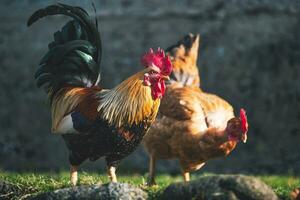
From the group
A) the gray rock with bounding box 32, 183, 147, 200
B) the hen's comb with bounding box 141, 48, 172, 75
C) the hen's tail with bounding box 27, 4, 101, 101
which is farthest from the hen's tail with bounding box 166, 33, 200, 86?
the gray rock with bounding box 32, 183, 147, 200

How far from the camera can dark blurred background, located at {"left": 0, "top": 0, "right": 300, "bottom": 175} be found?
15438 millimetres

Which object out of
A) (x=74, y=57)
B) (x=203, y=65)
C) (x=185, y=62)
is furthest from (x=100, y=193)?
(x=203, y=65)

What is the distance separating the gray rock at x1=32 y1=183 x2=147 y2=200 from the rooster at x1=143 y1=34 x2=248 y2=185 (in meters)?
A: 1.70

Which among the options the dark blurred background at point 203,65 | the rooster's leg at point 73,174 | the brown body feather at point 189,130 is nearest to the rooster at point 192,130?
the brown body feather at point 189,130

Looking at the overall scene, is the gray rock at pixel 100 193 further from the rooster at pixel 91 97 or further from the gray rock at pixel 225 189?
the rooster at pixel 91 97

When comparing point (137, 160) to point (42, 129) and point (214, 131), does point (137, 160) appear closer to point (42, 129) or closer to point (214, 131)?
point (42, 129)

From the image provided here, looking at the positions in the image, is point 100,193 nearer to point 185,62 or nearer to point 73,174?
point 73,174

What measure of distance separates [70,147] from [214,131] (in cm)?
Result: 175

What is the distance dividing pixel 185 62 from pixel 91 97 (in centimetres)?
272

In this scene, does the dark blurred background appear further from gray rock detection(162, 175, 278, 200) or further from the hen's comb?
gray rock detection(162, 175, 278, 200)

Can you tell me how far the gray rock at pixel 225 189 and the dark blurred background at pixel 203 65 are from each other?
756cm

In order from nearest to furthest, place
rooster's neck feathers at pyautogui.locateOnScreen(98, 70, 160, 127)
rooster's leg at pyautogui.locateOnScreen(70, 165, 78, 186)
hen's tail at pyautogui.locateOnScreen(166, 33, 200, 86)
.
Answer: rooster's neck feathers at pyautogui.locateOnScreen(98, 70, 160, 127) < rooster's leg at pyautogui.locateOnScreen(70, 165, 78, 186) < hen's tail at pyautogui.locateOnScreen(166, 33, 200, 86)

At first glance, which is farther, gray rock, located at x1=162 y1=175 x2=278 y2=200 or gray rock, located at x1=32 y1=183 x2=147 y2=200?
Result: gray rock, located at x1=32 y1=183 x2=147 y2=200

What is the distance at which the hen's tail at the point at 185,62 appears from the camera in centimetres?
1064
